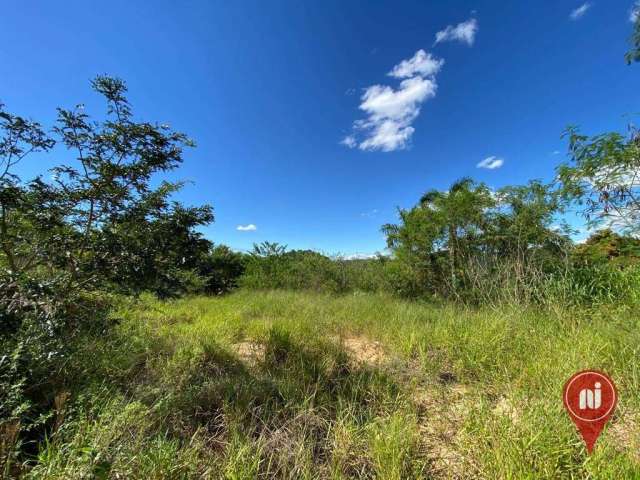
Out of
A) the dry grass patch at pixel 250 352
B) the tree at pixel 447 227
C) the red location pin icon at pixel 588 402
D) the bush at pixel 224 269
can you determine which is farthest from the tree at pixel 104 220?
the bush at pixel 224 269

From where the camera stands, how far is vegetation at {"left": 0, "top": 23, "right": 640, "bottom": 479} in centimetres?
153

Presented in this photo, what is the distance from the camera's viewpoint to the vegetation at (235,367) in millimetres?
1526

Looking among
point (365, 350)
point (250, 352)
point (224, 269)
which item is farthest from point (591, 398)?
point (224, 269)

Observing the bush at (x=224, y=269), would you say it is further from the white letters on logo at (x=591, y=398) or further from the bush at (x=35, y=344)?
the white letters on logo at (x=591, y=398)

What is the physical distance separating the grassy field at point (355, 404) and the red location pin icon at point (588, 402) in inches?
14.5

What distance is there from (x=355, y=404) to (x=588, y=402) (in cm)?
146

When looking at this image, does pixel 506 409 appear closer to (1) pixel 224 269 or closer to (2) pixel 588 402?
(2) pixel 588 402

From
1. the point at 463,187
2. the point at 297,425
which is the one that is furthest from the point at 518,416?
the point at 463,187

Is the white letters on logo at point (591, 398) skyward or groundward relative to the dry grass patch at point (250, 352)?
skyward

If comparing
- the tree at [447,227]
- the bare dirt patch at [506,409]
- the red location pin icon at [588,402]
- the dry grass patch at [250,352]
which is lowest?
the dry grass patch at [250,352]

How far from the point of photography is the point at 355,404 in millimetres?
2127

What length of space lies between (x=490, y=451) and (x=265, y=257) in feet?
32.7

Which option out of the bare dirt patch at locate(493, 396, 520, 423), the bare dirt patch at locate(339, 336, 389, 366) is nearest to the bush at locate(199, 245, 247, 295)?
the bare dirt patch at locate(339, 336, 389, 366)

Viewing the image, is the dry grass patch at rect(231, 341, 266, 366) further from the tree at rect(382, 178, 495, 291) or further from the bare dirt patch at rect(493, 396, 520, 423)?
the tree at rect(382, 178, 495, 291)
